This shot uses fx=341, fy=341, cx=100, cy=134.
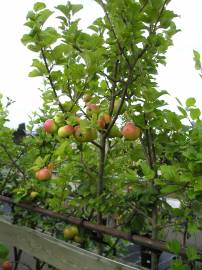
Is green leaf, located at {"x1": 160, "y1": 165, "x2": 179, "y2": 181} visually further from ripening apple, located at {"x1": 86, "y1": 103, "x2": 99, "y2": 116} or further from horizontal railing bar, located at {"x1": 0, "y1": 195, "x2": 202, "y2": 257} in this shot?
ripening apple, located at {"x1": 86, "y1": 103, "x2": 99, "y2": 116}

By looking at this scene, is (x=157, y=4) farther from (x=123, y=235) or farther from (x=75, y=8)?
(x=123, y=235)

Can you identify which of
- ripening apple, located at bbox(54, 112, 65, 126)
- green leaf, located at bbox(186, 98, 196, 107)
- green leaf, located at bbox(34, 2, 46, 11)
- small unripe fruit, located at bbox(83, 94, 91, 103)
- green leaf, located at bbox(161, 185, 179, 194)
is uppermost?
green leaf, located at bbox(34, 2, 46, 11)

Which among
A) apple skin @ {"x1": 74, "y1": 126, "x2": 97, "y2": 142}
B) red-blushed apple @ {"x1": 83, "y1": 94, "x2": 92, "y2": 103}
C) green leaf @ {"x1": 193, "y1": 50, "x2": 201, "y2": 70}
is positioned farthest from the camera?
red-blushed apple @ {"x1": 83, "y1": 94, "x2": 92, "y2": 103}

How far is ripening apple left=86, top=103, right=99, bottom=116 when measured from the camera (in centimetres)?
155

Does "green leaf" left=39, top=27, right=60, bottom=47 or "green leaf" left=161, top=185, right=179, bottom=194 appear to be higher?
"green leaf" left=39, top=27, right=60, bottom=47

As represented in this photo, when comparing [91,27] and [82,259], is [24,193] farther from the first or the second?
[91,27]

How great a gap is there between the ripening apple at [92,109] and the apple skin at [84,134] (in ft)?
0.30

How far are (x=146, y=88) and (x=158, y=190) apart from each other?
435mm

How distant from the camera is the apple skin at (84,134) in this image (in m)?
1.49

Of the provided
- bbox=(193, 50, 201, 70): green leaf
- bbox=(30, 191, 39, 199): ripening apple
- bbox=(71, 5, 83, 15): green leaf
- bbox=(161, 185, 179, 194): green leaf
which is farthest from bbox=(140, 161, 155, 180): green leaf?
bbox=(30, 191, 39, 199): ripening apple

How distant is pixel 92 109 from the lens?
1.56 metres

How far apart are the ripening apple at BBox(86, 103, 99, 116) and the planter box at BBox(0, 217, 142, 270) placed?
2.13 feet

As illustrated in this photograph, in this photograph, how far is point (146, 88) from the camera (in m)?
1.46

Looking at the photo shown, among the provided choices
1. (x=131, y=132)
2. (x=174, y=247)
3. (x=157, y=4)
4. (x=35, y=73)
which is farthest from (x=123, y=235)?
(x=157, y=4)
